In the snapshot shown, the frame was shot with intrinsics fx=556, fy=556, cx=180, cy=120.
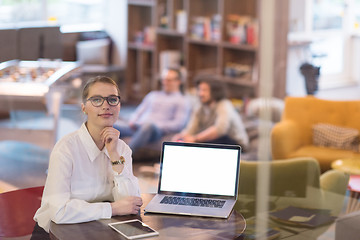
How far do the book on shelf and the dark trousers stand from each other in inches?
54.2

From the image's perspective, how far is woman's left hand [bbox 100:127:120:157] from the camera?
1.87 meters

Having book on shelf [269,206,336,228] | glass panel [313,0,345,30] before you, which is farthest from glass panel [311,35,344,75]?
book on shelf [269,206,336,228]

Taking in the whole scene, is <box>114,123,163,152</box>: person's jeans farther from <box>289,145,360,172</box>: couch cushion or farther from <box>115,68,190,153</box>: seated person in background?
<box>289,145,360,172</box>: couch cushion

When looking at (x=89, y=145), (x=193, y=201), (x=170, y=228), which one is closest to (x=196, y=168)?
(x=193, y=201)

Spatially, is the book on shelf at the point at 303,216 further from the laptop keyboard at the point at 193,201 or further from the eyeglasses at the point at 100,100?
the eyeglasses at the point at 100,100

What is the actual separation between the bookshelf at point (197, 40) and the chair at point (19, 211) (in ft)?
10.5

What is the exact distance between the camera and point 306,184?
2961 millimetres

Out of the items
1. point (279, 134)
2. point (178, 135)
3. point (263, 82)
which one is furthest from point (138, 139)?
point (263, 82)

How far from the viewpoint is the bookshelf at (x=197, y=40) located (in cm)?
561

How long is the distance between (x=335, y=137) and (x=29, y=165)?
241cm

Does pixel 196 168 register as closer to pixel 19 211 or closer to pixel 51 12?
pixel 19 211

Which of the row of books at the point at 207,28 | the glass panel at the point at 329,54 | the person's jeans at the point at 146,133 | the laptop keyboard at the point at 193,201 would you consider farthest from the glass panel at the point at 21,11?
the row of books at the point at 207,28

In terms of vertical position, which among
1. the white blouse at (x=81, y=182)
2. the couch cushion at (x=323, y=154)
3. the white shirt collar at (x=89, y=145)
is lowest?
the couch cushion at (x=323, y=154)

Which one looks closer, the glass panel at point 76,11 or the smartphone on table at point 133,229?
the smartphone on table at point 133,229
